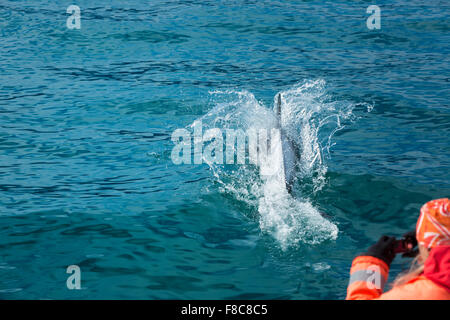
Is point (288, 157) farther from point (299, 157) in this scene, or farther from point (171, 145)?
point (171, 145)

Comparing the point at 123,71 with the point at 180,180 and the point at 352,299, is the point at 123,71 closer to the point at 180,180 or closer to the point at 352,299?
the point at 180,180

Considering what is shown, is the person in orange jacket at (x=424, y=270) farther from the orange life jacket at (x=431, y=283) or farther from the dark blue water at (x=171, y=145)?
the dark blue water at (x=171, y=145)

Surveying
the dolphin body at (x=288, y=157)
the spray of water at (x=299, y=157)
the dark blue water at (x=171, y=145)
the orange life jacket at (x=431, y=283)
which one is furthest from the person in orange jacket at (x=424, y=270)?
the dolphin body at (x=288, y=157)

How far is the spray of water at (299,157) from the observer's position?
5.56 metres

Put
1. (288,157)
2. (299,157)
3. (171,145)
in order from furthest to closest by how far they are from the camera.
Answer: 1. (171,145)
2. (299,157)
3. (288,157)

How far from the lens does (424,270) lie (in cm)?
261

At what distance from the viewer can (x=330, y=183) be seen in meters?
6.70

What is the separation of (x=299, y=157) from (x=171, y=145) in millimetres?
2213

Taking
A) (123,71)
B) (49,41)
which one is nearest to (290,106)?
(123,71)

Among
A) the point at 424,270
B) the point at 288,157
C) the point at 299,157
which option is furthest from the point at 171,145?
the point at 424,270

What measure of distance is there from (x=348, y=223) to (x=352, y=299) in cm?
281

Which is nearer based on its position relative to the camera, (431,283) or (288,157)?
(431,283)

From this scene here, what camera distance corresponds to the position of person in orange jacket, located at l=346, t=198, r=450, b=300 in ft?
8.38

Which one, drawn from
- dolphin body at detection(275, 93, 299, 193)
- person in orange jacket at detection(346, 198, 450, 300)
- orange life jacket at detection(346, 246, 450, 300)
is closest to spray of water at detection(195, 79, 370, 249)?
dolphin body at detection(275, 93, 299, 193)
